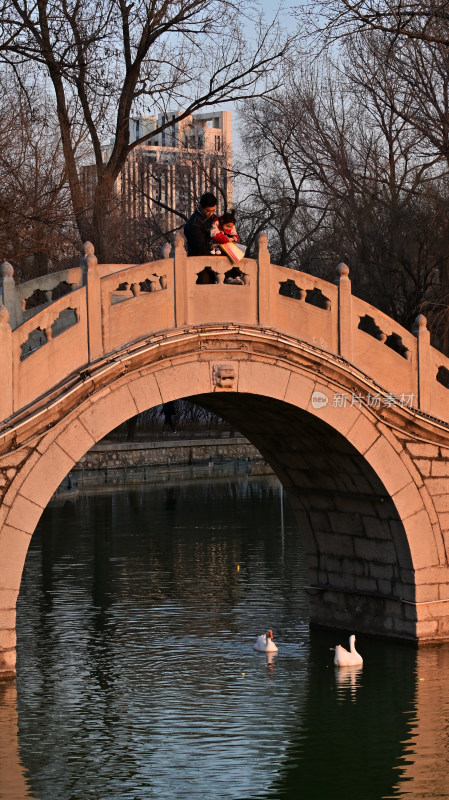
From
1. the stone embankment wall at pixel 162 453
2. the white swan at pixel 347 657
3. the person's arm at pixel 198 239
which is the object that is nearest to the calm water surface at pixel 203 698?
the white swan at pixel 347 657

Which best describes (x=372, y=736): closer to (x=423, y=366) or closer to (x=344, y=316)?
(x=344, y=316)

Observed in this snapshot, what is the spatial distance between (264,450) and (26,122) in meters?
6.04

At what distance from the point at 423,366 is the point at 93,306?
457 centimetres

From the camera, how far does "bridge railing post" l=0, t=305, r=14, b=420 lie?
38.9ft

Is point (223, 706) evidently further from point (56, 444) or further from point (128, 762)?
point (56, 444)

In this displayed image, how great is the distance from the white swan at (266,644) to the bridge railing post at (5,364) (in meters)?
4.47

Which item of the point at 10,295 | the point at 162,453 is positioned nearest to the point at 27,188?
Result: the point at 10,295

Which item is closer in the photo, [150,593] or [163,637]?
[163,637]

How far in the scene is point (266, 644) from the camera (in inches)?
574

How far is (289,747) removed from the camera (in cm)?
1155

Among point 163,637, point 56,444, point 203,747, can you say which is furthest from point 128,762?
point 163,637

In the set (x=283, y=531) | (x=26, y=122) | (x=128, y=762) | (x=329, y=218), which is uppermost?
(x=329, y=218)

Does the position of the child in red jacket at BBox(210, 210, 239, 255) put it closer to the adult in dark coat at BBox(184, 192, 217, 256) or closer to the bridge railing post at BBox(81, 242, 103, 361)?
the adult in dark coat at BBox(184, 192, 217, 256)

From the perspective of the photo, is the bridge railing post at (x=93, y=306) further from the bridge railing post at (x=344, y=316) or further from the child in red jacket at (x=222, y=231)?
the bridge railing post at (x=344, y=316)
